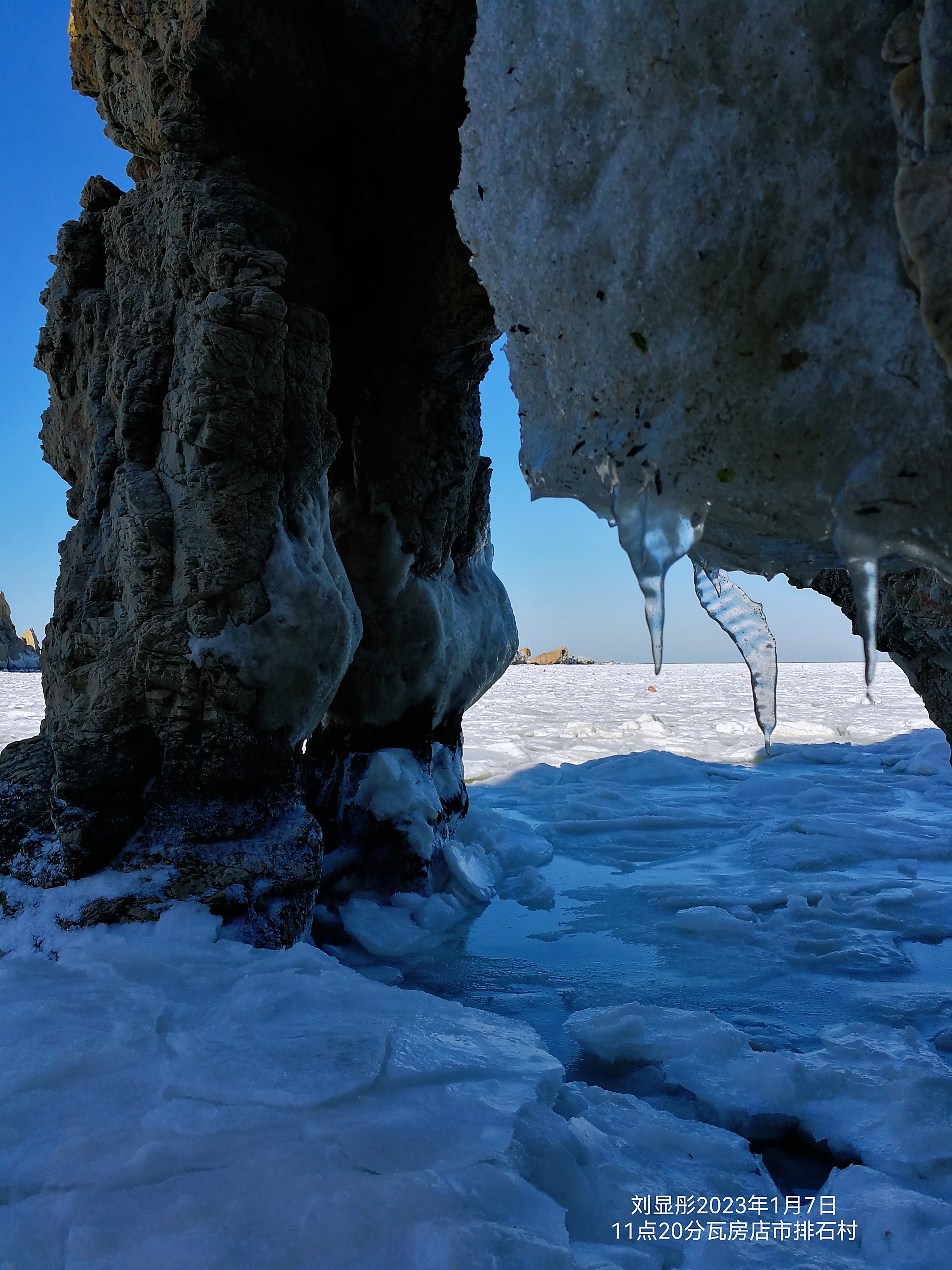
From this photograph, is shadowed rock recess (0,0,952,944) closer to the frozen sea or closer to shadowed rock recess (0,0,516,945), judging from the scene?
shadowed rock recess (0,0,516,945)

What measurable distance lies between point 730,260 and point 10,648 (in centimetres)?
4797

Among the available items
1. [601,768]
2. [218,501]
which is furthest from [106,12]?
[601,768]

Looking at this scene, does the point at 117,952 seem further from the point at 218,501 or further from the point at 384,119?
the point at 384,119

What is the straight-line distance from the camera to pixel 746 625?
8.56 feet

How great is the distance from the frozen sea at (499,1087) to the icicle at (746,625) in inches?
44.4

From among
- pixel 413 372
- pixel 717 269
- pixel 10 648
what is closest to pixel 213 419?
pixel 413 372

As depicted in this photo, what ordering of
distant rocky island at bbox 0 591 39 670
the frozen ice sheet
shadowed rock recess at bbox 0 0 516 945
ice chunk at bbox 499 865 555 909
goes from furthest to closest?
distant rocky island at bbox 0 591 39 670, the frozen ice sheet, ice chunk at bbox 499 865 555 909, shadowed rock recess at bbox 0 0 516 945

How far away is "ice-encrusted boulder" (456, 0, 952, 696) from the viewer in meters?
1.39

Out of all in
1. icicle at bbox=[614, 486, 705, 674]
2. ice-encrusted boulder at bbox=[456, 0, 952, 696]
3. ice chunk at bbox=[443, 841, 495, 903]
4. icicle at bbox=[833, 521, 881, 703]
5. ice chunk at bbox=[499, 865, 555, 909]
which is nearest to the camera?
ice-encrusted boulder at bbox=[456, 0, 952, 696]

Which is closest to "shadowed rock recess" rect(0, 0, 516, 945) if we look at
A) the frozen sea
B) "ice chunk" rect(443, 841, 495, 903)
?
the frozen sea

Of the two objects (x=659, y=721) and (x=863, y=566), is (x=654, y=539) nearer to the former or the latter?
(x=863, y=566)

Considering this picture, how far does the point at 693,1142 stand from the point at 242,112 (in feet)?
13.6

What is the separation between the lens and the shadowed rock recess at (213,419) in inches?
123

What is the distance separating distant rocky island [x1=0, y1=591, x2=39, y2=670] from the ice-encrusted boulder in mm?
44454
